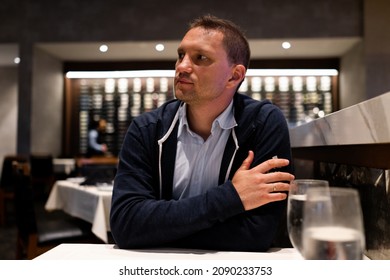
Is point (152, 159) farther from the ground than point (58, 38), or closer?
closer

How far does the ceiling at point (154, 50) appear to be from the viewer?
605 centimetres

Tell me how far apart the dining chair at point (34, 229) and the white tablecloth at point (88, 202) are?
12 centimetres

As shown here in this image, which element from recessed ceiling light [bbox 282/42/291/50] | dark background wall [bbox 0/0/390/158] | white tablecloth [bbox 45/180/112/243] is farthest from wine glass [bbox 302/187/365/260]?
recessed ceiling light [bbox 282/42/291/50]

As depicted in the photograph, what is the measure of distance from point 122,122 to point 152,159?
6.26 m

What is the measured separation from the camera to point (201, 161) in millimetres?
1079

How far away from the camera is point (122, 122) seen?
7.22m

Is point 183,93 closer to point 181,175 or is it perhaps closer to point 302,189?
point 181,175

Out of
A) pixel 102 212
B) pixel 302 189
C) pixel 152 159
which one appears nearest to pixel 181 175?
pixel 152 159

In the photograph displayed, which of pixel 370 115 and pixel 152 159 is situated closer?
pixel 370 115

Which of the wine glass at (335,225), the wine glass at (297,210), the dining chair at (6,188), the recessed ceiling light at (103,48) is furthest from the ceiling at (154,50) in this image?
the wine glass at (335,225)

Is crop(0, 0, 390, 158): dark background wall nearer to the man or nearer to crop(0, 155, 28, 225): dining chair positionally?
crop(0, 155, 28, 225): dining chair

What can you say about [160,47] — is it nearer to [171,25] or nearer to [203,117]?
[171,25]

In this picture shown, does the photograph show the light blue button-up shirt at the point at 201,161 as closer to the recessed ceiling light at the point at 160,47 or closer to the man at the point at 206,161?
the man at the point at 206,161

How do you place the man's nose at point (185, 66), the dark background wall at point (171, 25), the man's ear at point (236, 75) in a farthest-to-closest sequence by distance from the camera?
the dark background wall at point (171, 25)
the man's ear at point (236, 75)
the man's nose at point (185, 66)
